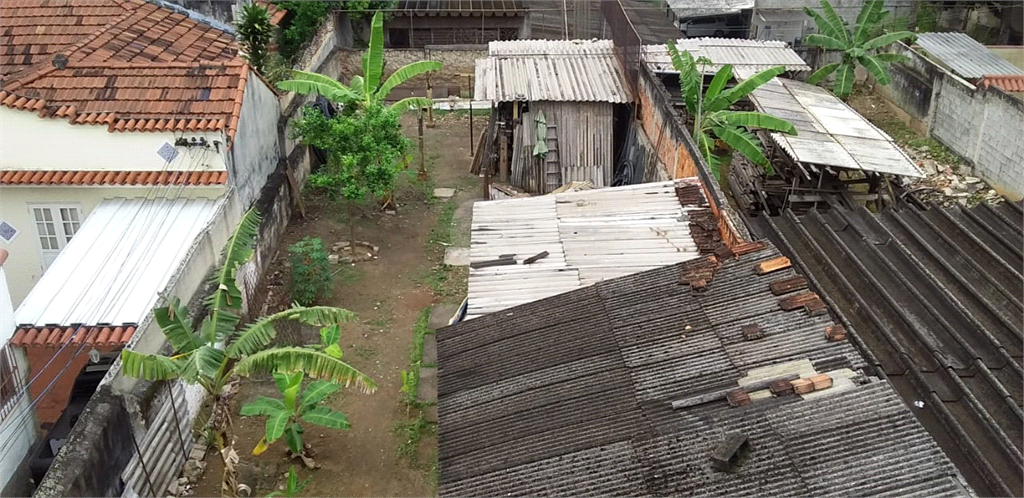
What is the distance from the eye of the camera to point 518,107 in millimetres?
15672

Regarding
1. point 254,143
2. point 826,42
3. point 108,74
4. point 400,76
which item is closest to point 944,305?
point 400,76

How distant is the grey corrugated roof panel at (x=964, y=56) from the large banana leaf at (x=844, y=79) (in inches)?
112

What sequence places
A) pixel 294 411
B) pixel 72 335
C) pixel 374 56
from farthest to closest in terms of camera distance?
1. pixel 374 56
2. pixel 294 411
3. pixel 72 335

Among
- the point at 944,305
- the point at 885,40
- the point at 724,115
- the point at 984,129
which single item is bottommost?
the point at 984,129

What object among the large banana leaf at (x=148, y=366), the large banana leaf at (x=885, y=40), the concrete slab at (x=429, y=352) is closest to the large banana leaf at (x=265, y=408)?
the large banana leaf at (x=148, y=366)

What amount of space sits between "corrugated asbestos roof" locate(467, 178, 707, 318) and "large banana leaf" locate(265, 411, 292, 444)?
8.00 ft

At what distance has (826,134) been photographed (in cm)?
1357

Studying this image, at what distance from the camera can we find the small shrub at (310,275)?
12844mm

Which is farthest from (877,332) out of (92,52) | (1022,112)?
(92,52)

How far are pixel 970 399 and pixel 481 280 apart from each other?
5148 mm

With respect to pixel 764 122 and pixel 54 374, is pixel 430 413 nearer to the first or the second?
pixel 54 374

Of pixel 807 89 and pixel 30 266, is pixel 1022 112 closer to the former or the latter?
pixel 807 89

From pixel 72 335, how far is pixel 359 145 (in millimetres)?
6242

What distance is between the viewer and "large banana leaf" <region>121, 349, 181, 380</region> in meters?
7.43
